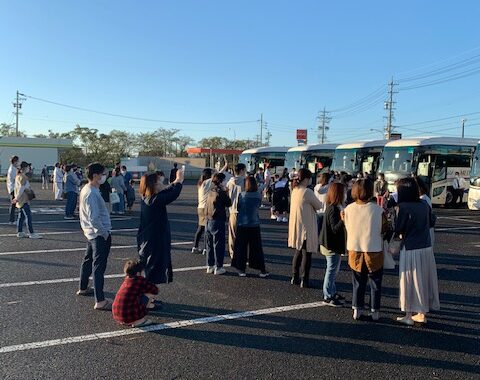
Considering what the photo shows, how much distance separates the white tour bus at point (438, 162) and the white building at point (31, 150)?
150ft

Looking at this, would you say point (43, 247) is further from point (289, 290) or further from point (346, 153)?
point (346, 153)

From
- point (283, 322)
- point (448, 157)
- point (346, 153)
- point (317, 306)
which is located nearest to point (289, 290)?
point (317, 306)

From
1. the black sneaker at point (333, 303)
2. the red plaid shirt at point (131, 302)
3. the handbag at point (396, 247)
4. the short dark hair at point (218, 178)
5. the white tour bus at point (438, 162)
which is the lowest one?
the black sneaker at point (333, 303)

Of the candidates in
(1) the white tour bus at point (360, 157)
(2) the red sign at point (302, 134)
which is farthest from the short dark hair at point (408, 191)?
(2) the red sign at point (302, 134)

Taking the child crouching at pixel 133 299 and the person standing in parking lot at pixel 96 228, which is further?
the person standing in parking lot at pixel 96 228

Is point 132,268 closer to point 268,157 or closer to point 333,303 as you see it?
point 333,303

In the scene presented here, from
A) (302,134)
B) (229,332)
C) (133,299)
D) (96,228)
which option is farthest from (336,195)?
(302,134)

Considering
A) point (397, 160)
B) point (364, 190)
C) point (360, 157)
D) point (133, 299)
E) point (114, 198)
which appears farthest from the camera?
point (360, 157)

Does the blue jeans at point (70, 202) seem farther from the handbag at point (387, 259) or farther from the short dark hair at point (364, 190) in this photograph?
the short dark hair at point (364, 190)

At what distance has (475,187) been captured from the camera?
54.0ft

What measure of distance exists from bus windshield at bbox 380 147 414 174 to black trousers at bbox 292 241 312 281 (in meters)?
15.2

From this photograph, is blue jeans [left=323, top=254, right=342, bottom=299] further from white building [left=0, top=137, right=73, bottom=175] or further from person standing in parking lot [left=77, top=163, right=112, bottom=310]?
white building [left=0, top=137, right=73, bottom=175]

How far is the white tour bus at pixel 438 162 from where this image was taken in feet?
63.7

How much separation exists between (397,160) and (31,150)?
4709 cm
